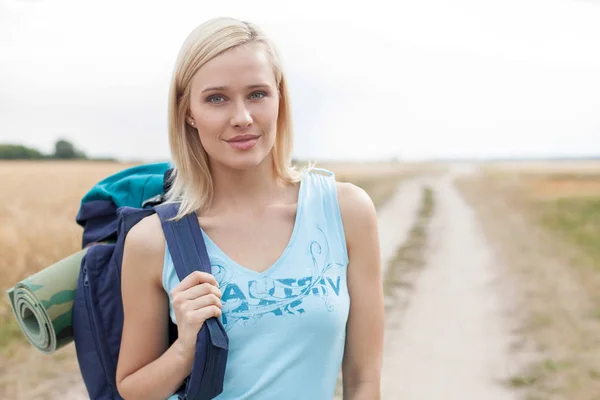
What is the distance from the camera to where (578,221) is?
48.5 feet

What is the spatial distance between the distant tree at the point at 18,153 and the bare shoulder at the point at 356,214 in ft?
182

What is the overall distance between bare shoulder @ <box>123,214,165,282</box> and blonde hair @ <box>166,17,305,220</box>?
84 mm

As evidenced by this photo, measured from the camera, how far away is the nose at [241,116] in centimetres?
159

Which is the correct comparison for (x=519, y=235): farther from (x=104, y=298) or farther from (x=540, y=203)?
(x=104, y=298)

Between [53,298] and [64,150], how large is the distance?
56927mm

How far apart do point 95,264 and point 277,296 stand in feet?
2.02

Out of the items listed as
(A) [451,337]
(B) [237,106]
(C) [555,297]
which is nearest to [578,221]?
(C) [555,297]

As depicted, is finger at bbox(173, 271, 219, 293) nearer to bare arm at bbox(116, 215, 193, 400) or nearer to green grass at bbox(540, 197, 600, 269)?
bare arm at bbox(116, 215, 193, 400)

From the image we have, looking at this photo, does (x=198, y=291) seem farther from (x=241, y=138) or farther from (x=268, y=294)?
(x=241, y=138)

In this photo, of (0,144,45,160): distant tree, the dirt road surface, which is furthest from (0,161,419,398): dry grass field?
(0,144,45,160): distant tree

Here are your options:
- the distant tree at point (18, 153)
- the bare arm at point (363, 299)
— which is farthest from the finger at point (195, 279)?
the distant tree at point (18, 153)

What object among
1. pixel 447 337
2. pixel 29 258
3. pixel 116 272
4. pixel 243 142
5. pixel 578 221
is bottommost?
pixel 578 221

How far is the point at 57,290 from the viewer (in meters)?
1.89

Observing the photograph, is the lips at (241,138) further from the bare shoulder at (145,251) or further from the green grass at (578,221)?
the green grass at (578,221)
